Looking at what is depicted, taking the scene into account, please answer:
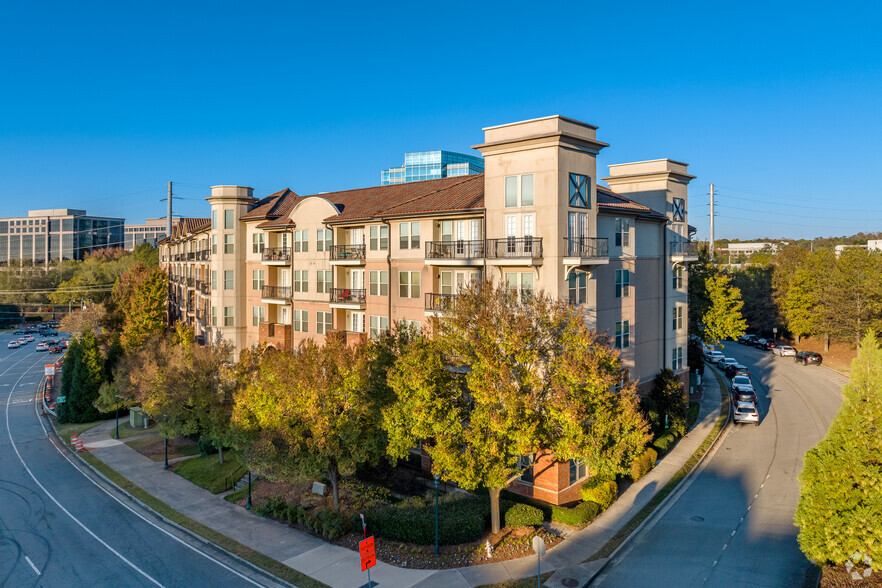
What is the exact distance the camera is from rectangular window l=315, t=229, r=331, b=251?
132 ft

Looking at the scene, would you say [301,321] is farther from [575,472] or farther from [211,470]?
[575,472]

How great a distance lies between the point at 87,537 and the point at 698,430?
35.4m

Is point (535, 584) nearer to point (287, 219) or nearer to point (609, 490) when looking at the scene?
point (609, 490)

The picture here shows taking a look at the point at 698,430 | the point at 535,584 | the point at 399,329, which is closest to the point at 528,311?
the point at 399,329

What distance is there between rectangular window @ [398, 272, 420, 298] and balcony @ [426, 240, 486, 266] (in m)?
2.27

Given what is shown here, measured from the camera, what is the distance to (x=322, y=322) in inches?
1620

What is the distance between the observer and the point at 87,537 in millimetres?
25766

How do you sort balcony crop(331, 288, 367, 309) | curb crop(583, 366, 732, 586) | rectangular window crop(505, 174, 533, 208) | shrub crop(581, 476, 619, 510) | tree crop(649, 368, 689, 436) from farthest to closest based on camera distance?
balcony crop(331, 288, 367, 309) < tree crop(649, 368, 689, 436) < rectangular window crop(505, 174, 533, 208) < shrub crop(581, 476, 619, 510) < curb crop(583, 366, 732, 586)

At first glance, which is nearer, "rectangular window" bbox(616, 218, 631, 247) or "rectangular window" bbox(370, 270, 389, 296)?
"rectangular window" bbox(616, 218, 631, 247)

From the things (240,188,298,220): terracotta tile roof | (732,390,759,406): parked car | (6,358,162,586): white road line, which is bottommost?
(6,358,162,586): white road line

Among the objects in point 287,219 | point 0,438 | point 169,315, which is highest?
point 287,219

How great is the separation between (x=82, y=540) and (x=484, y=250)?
A: 2316cm

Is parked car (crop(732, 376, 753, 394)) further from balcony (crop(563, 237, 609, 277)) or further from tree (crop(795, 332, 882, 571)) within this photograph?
tree (crop(795, 332, 882, 571))

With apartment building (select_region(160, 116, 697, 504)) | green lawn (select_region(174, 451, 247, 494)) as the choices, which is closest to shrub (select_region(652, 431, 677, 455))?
apartment building (select_region(160, 116, 697, 504))
